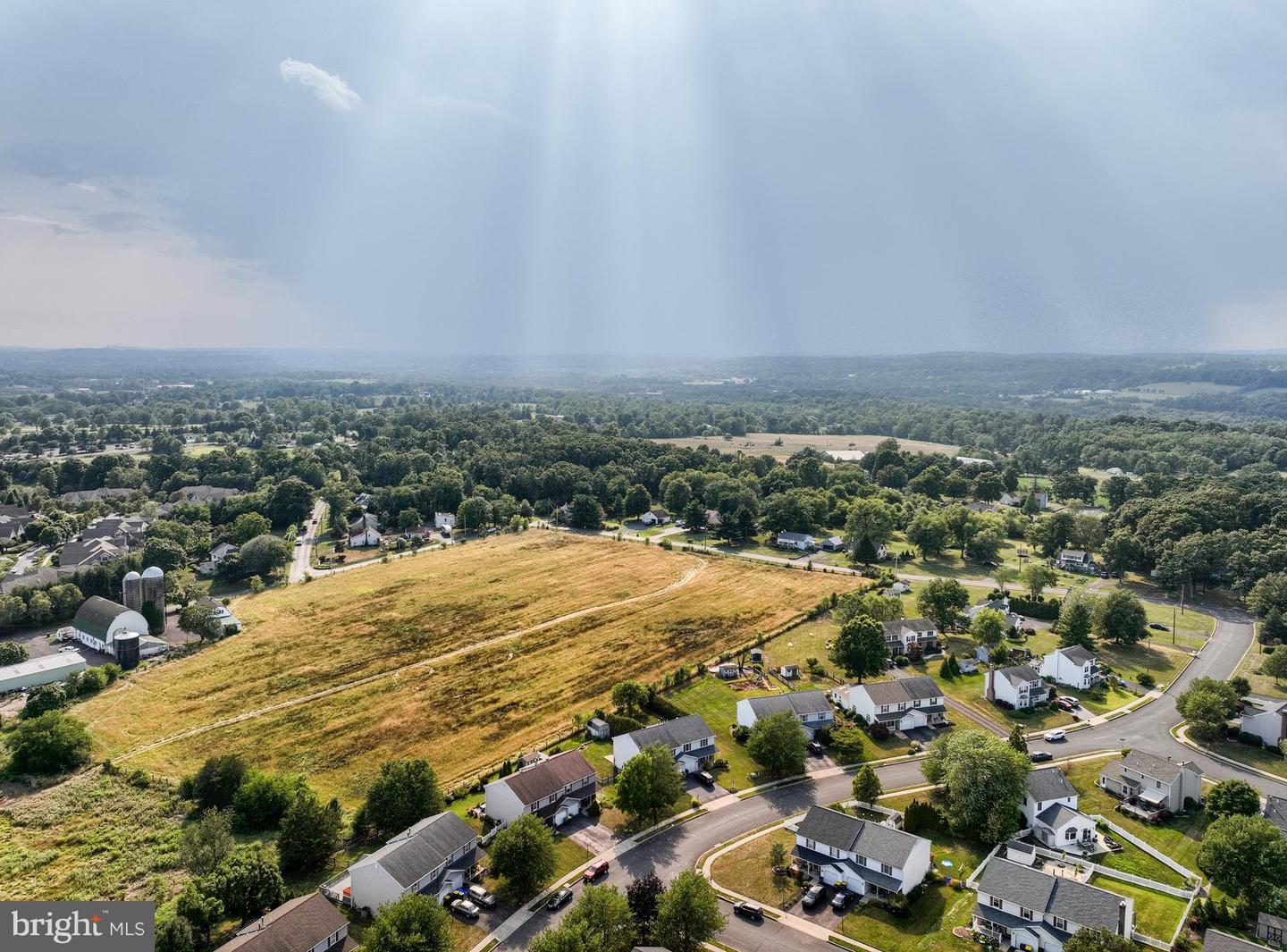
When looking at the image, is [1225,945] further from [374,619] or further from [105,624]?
[105,624]

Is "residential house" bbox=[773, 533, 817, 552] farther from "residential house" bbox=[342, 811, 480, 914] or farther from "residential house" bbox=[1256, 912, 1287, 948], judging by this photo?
"residential house" bbox=[342, 811, 480, 914]

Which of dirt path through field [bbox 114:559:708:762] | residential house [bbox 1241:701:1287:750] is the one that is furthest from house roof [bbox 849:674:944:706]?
dirt path through field [bbox 114:559:708:762]

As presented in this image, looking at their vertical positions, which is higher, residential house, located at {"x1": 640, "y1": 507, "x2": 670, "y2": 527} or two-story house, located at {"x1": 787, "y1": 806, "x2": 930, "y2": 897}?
two-story house, located at {"x1": 787, "y1": 806, "x2": 930, "y2": 897}

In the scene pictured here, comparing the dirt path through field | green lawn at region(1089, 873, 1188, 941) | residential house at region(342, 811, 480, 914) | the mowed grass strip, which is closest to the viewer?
green lawn at region(1089, 873, 1188, 941)

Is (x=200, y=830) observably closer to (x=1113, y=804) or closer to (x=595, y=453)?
(x=1113, y=804)

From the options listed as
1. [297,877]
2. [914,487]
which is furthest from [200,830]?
[914,487]

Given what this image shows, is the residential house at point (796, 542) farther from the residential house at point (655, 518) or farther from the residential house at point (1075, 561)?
the residential house at point (1075, 561)

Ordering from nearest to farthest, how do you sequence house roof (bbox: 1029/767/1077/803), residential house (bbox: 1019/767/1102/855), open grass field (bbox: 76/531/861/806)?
residential house (bbox: 1019/767/1102/855) < house roof (bbox: 1029/767/1077/803) < open grass field (bbox: 76/531/861/806)
